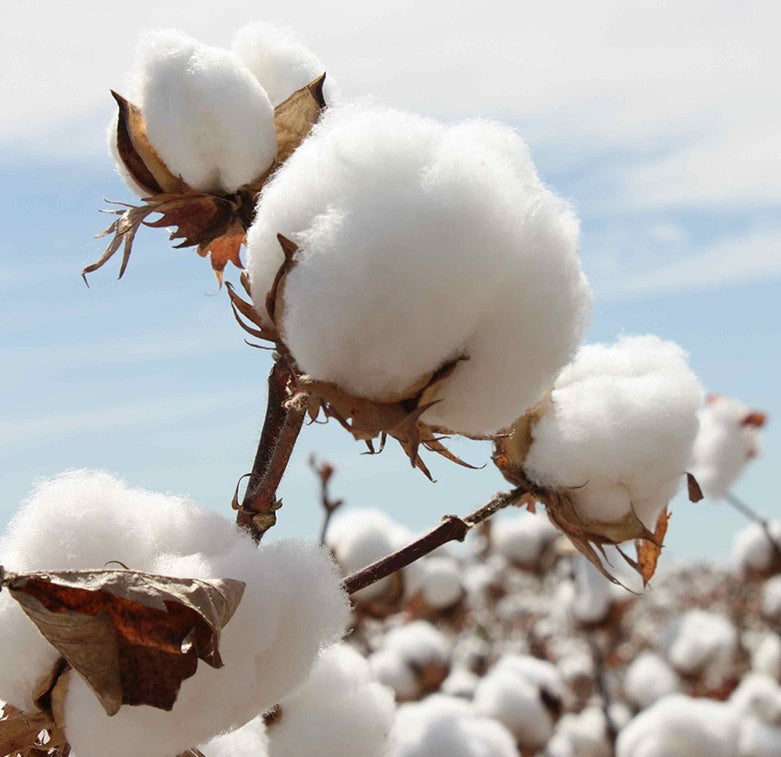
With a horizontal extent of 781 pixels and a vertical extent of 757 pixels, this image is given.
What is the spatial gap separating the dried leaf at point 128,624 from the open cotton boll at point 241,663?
34mm

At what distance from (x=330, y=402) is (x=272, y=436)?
0.56 ft

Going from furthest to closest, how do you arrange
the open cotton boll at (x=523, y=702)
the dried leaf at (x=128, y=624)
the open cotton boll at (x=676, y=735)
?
the open cotton boll at (x=676, y=735)
the open cotton boll at (x=523, y=702)
the dried leaf at (x=128, y=624)

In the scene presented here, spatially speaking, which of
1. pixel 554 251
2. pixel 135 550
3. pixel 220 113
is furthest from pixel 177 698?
pixel 220 113

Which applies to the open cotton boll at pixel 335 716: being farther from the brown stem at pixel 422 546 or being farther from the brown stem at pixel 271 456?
the brown stem at pixel 271 456

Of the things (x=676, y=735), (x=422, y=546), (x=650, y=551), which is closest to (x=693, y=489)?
(x=650, y=551)

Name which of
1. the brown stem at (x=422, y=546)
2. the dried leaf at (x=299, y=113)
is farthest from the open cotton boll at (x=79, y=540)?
the dried leaf at (x=299, y=113)

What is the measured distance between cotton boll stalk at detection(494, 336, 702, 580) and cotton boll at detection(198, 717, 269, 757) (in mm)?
394

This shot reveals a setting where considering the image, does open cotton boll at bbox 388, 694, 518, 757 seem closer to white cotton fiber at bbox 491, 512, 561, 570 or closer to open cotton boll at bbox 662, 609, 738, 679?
white cotton fiber at bbox 491, 512, 561, 570

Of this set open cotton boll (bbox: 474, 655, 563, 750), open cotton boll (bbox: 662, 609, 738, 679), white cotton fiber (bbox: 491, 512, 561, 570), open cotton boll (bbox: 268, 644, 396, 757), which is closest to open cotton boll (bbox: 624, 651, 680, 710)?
open cotton boll (bbox: 662, 609, 738, 679)

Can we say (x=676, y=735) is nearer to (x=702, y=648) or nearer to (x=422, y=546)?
(x=702, y=648)

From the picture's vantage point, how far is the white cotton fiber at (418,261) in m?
0.84

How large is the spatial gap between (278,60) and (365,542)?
2.13 m

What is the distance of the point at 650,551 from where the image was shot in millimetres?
1298

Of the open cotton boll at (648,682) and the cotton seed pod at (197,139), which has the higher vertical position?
the cotton seed pod at (197,139)
